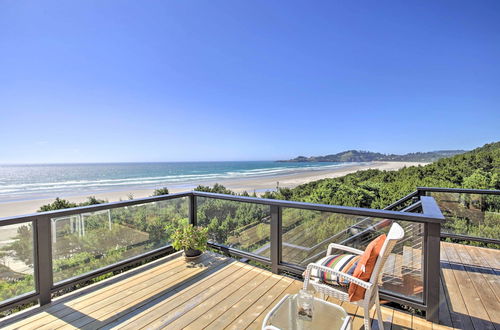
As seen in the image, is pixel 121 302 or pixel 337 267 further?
pixel 121 302

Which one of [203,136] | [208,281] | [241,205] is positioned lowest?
[208,281]

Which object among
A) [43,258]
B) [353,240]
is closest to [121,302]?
[43,258]

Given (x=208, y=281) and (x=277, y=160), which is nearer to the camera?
(x=208, y=281)

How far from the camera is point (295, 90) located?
1381 centimetres

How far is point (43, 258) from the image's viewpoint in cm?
218

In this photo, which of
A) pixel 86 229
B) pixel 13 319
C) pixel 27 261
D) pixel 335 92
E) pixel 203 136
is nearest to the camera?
pixel 13 319

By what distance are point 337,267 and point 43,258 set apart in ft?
9.05

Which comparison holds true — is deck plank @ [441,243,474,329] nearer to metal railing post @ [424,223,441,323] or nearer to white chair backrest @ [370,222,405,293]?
metal railing post @ [424,223,441,323]

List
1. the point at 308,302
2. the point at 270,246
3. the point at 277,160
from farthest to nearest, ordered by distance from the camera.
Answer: the point at 277,160 < the point at 270,246 < the point at 308,302

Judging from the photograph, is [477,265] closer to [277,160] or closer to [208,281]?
[208,281]

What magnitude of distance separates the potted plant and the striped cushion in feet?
6.29

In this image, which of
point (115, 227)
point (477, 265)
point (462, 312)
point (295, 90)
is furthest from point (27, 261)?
point (295, 90)

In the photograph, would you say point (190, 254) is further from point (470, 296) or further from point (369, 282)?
point (470, 296)

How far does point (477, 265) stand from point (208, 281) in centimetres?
347
